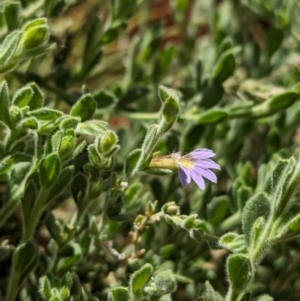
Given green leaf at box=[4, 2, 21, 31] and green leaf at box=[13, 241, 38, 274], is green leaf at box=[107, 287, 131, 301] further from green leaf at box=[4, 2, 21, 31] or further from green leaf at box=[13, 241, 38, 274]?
green leaf at box=[4, 2, 21, 31]

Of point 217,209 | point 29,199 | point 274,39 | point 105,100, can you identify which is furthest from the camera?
point 274,39

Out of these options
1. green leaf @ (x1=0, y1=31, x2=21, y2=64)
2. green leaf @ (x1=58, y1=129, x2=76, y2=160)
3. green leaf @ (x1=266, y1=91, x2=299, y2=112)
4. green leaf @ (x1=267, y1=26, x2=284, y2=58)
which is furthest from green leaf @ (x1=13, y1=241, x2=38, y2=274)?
green leaf @ (x1=267, y1=26, x2=284, y2=58)

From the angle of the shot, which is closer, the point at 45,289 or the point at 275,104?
the point at 45,289

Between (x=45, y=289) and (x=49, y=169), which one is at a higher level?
(x=49, y=169)

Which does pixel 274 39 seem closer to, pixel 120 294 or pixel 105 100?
pixel 105 100

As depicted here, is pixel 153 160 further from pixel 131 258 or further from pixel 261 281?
pixel 261 281

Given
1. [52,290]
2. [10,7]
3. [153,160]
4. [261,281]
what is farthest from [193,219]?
[10,7]

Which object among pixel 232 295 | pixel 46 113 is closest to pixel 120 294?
pixel 232 295
